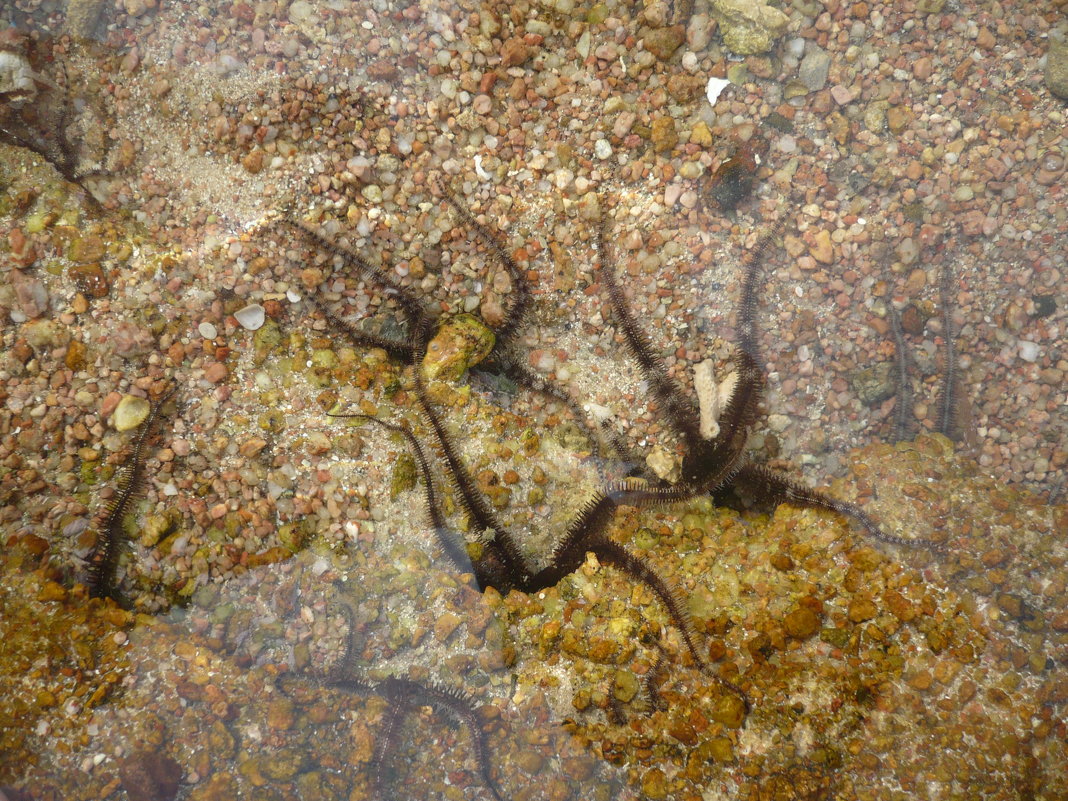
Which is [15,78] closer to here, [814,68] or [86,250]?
[86,250]

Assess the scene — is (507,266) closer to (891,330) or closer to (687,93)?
(687,93)

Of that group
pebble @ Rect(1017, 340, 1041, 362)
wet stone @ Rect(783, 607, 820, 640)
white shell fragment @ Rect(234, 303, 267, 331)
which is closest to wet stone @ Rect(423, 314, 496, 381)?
white shell fragment @ Rect(234, 303, 267, 331)

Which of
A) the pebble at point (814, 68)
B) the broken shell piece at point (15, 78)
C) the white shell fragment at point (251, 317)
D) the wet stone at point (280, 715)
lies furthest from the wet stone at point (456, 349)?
the broken shell piece at point (15, 78)

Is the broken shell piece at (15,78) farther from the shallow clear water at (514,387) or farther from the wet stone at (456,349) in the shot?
the wet stone at (456,349)

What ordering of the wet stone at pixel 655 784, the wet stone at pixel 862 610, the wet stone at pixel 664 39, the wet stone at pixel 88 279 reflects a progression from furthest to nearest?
the wet stone at pixel 664 39 → the wet stone at pixel 88 279 → the wet stone at pixel 862 610 → the wet stone at pixel 655 784

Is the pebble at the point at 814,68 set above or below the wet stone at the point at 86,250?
above

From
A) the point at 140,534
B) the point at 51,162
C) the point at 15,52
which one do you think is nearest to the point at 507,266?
the point at 140,534

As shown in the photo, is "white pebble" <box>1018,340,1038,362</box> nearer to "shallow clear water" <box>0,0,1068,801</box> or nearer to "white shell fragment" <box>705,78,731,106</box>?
"shallow clear water" <box>0,0,1068,801</box>
